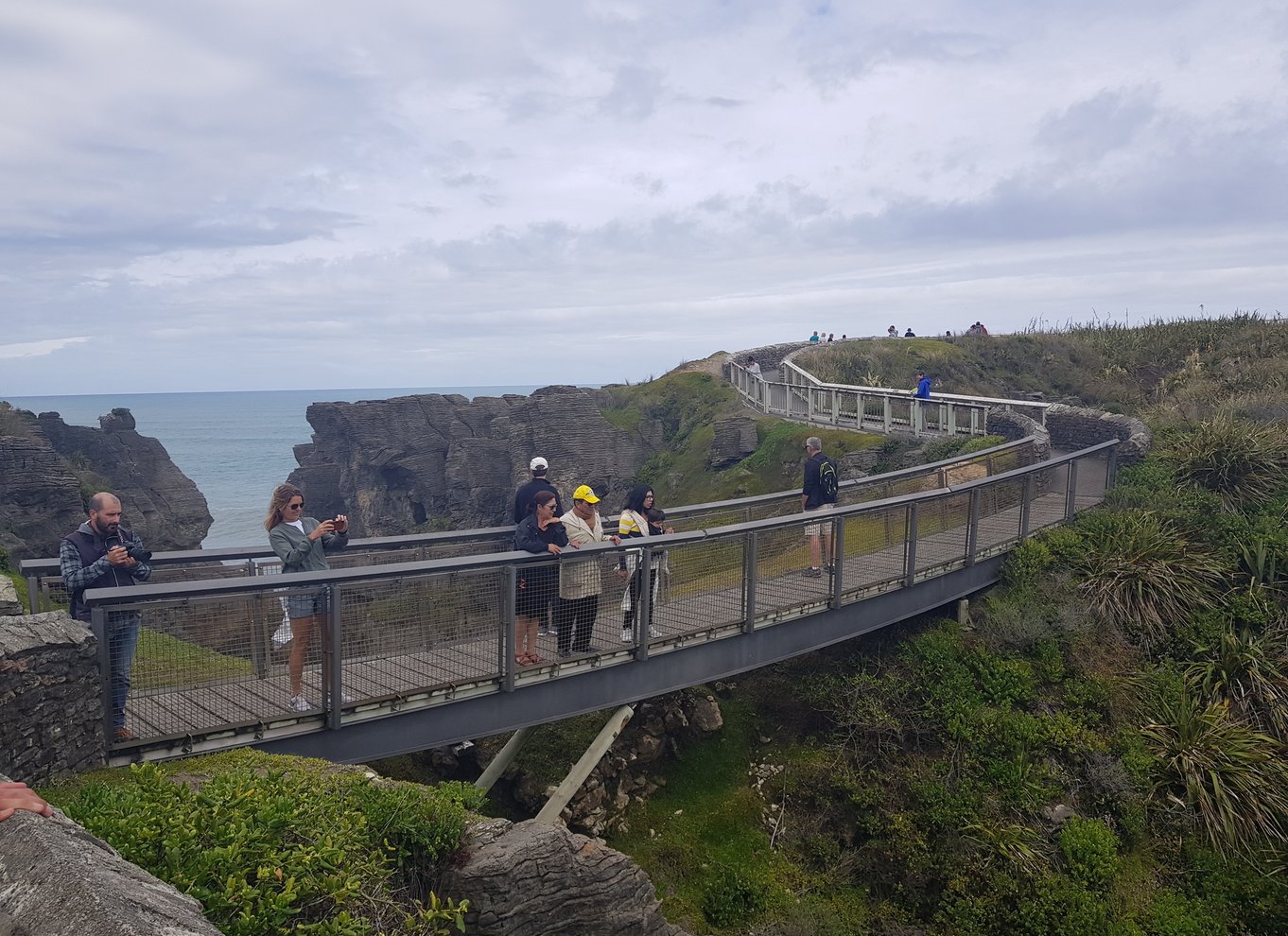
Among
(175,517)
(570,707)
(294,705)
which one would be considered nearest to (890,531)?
(570,707)

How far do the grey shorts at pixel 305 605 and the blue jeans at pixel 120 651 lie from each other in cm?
93

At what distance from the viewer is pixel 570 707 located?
7.82 metres

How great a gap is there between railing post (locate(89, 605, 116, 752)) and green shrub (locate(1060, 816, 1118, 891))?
7.85 metres

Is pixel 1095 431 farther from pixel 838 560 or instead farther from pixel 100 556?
pixel 100 556

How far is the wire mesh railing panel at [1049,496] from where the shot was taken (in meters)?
12.8

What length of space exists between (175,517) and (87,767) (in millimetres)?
55920

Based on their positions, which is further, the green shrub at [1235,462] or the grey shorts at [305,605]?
the green shrub at [1235,462]

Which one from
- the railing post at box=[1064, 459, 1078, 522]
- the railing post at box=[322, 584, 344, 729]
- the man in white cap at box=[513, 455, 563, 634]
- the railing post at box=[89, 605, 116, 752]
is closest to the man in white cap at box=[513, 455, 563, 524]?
the man in white cap at box=[513, 455, 563, 634]

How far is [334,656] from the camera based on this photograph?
6480 millimetres

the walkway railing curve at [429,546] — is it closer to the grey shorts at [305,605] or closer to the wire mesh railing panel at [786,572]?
the grey shorts at [305,605]

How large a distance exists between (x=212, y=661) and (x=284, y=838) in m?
2.19

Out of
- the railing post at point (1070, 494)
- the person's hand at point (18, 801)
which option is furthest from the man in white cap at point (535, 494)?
the railing post at point (1070, 494)

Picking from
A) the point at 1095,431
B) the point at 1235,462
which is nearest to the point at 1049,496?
the point at 1235,462

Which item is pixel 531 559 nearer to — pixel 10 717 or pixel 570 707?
pixel 570 707
